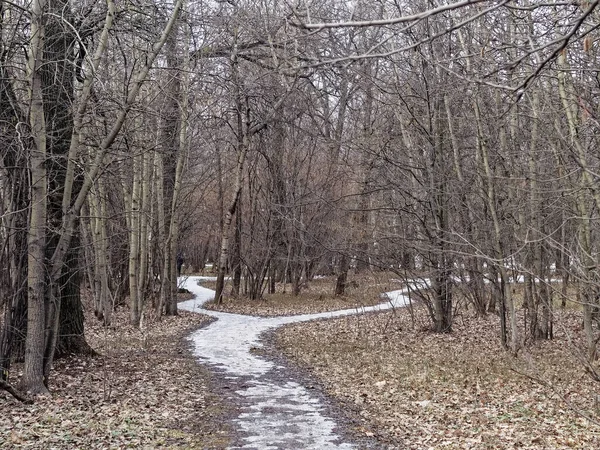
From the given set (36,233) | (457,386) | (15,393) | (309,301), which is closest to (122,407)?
(15,393)

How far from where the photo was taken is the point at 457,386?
9422 mm

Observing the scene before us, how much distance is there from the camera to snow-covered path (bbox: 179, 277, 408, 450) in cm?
693

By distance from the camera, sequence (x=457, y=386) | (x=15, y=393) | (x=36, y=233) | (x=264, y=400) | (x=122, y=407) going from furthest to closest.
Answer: (x=457, y=386) < (x=264, y=400) < (x=36, y=233) < (x=122, y=407) < (x=15, y=393)

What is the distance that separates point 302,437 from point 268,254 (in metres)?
18.8

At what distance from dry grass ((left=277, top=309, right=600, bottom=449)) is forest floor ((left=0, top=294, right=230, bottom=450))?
2.00m

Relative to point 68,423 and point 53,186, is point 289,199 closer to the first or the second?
point 53,186

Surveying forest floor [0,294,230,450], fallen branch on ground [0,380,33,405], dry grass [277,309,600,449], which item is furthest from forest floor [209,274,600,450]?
fallen branch on ground [0,380,33,405]

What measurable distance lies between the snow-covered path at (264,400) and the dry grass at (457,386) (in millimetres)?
556

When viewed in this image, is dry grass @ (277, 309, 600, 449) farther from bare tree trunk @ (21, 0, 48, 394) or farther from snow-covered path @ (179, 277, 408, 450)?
bare tree trunk @ (21, 0, 48, 394)

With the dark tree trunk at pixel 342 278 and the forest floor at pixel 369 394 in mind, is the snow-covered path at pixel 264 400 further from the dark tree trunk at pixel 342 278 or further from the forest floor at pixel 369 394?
the dark tree trunk at pixel 342 278

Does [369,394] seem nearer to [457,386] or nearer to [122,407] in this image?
[457,386]

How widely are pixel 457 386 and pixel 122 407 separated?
15.9 ft

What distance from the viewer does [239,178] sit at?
2359 cm

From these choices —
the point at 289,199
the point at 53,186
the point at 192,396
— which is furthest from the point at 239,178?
the point at 192,396
